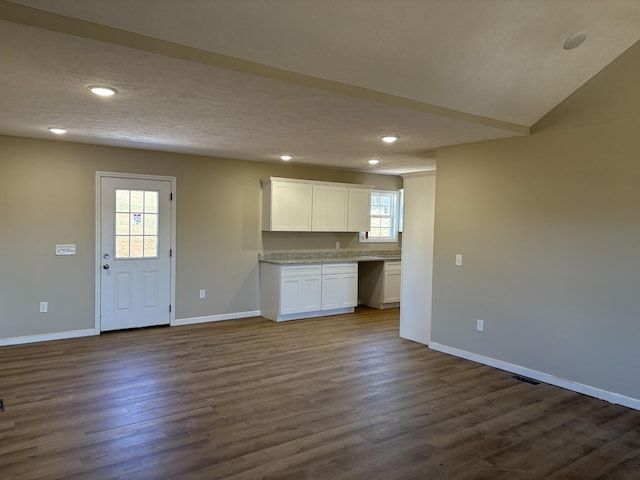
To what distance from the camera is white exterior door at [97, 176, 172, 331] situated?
5.49 m

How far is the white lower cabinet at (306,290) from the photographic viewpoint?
631 cm

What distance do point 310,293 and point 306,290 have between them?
0.09m

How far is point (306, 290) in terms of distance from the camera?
651 centimetres

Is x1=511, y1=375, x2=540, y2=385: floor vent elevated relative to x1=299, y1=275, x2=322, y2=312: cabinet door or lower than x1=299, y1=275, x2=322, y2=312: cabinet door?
lower

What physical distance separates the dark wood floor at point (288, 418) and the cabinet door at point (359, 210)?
2813 mm

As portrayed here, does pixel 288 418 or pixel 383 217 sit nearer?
pixel 288 418

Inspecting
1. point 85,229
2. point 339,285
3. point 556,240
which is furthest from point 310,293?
point 556,240

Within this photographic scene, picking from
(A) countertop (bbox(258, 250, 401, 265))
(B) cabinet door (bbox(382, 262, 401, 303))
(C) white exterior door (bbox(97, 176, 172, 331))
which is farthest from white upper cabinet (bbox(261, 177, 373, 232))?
(C) white exterior door (bbox(97, 176, 172, 331))

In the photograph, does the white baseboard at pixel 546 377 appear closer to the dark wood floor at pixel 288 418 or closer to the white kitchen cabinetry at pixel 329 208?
the dark wood floor at pixel 288 418

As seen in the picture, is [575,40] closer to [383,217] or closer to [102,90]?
[102,90]

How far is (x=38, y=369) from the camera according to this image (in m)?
4.18

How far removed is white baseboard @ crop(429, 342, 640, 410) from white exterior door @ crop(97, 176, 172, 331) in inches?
139

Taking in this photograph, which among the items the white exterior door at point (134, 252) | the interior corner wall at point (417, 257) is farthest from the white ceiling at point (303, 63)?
the white exterior door at point (134, 252)

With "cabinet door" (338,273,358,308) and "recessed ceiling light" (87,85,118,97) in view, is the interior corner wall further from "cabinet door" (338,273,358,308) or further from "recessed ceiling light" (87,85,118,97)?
"recessed ceiling light" (87,85,118,97)
